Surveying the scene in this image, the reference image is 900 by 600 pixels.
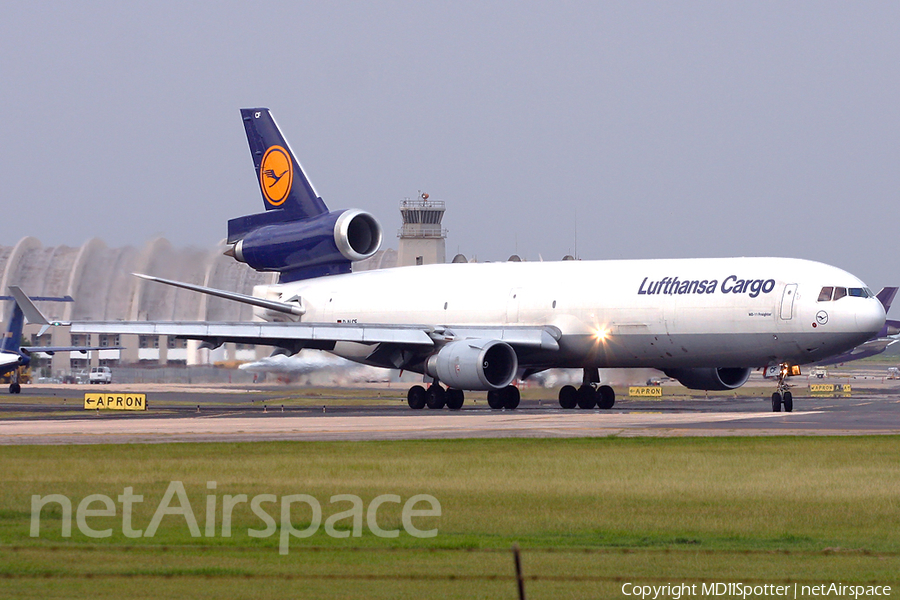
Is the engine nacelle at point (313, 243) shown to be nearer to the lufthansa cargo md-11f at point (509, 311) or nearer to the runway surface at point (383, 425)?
the lufthansa cargo md-11f at point (509, 311)

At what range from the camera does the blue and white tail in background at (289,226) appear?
159ft

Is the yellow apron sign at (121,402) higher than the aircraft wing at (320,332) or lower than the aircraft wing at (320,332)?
lower

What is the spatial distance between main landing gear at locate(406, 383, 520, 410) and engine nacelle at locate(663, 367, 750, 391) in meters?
5.61

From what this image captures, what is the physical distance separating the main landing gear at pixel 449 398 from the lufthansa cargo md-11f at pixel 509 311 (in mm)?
46

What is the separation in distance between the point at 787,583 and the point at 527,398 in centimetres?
4019

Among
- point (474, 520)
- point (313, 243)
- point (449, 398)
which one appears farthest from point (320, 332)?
point (474, 520)

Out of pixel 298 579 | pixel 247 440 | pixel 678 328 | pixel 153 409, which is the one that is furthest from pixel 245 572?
pixel 153 409

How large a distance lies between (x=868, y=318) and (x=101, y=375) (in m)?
52.6

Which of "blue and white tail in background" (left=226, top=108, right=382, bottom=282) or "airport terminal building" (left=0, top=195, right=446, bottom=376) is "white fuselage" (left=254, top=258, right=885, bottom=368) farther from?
"airport terminal building" (left=0, top=195, right=446, bottom=376)

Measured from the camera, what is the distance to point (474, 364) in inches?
1535

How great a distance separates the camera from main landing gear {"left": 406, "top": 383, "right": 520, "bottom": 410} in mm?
42469

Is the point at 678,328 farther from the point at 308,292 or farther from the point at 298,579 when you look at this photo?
the point at 298,579

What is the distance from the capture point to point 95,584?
408 inches

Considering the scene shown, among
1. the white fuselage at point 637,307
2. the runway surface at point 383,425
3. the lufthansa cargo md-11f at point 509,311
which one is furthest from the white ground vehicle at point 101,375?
the runway surface at point 383,425
